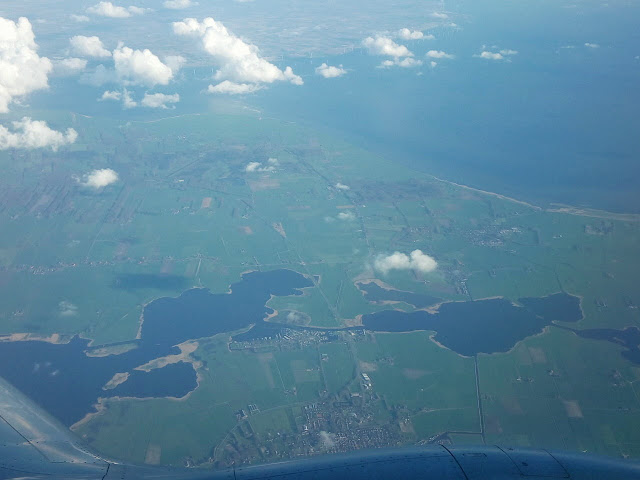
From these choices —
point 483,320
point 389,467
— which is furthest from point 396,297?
point 389,467

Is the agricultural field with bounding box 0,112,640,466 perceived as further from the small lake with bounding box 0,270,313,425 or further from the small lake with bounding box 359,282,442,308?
the small lake with bounding box 0,270,313,425

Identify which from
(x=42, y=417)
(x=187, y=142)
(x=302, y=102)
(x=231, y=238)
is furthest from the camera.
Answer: (x=302, y=102)

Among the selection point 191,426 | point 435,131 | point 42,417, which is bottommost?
point 435,131

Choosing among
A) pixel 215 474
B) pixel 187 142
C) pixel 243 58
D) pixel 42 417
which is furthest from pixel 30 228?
pixel 243 58

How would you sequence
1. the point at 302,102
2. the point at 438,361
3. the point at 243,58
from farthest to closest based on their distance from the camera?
the point at 243,58
the point at 302,102
the point at 438,361

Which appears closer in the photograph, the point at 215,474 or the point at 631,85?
the point at 215,474

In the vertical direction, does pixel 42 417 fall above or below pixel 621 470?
below

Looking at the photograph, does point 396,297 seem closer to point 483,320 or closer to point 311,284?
point 483,320

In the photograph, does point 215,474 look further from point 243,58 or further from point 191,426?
point 243,58

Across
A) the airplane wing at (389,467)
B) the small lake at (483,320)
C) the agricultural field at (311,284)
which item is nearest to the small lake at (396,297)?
the agricultural field at (311,284)
